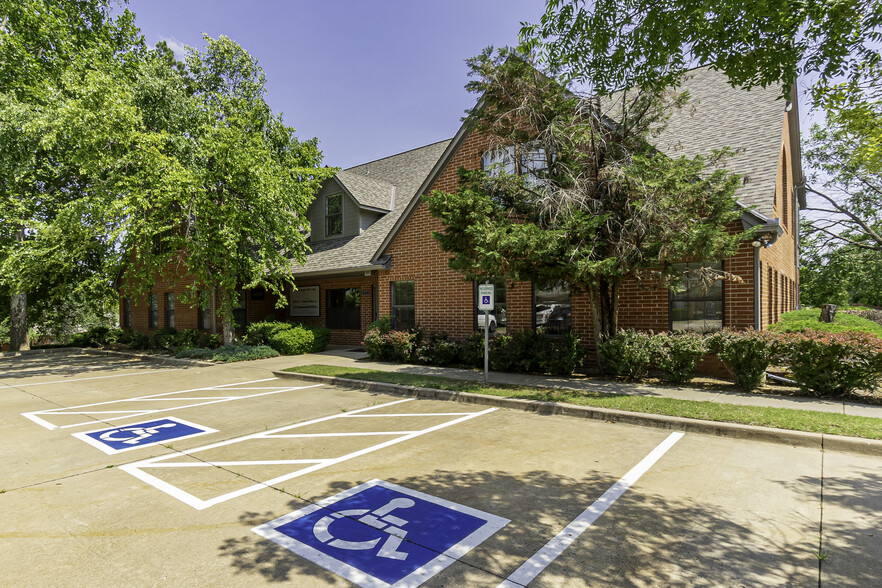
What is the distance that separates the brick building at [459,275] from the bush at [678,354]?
1219 millimetres

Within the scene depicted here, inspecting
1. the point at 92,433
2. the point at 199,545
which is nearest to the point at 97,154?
the point at 92,433

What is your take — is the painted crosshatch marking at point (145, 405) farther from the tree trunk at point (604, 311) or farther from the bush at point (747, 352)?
the bush at point (747, 352)

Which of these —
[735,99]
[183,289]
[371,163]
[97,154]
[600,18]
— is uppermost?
[371,163]

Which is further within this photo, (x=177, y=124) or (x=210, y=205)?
(x=177, y=124)

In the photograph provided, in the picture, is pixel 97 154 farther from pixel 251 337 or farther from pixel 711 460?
pixel 711 460

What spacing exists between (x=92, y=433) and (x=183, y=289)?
62.0 feet

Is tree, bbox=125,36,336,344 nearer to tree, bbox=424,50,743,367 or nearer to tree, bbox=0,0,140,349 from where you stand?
tree, bbox=0,0,140,349

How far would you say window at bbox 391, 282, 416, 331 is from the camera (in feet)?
49.9

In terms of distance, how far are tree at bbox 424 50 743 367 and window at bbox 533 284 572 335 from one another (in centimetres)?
139

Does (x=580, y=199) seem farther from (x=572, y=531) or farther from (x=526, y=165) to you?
(x=572, y=531)

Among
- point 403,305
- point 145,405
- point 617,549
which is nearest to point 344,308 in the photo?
point 403,305

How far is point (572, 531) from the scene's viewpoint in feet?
11.8

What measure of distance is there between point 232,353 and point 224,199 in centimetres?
514

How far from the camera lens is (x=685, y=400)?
767cm
